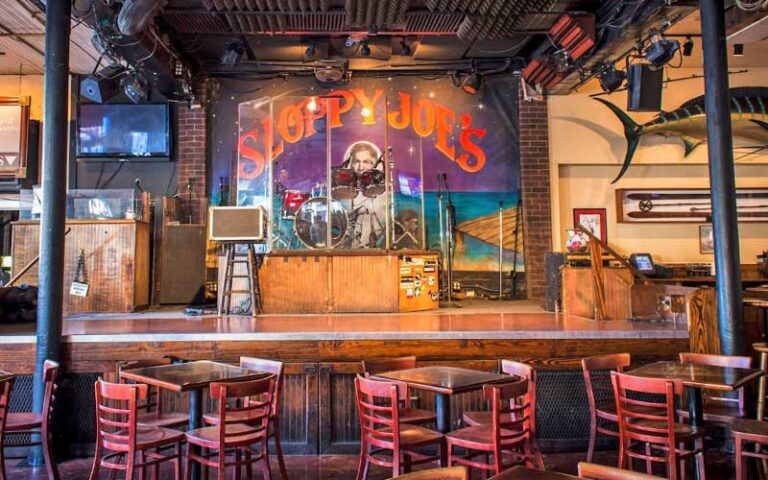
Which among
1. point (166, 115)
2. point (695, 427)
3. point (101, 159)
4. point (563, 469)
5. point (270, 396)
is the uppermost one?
point (166, 115)

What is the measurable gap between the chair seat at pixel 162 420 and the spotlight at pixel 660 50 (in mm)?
5678

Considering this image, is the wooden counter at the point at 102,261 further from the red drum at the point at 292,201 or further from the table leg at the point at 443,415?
the table leg at the point at 443,415

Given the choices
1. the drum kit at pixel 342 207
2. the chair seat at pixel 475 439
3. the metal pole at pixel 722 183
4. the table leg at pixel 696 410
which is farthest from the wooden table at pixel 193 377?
the drum kit at pixel 342 207

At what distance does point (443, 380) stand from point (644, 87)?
4758mm

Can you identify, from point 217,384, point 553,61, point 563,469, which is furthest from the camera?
point 553,61

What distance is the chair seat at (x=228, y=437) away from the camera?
3.36 metres

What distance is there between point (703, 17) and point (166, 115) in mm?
7001

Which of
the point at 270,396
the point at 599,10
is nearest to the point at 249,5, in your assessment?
the point at 599,10

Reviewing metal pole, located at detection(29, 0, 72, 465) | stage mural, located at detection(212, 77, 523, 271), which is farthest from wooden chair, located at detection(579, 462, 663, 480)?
stage mural, located at detection(212, 77, 523, 271)

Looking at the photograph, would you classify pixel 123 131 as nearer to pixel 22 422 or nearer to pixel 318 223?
pixel 318 223

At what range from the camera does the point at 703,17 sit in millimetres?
4891

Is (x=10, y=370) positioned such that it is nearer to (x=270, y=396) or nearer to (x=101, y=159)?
(x=270, y=396)

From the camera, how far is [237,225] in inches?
246

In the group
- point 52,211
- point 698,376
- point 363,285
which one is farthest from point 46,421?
point 698,376
